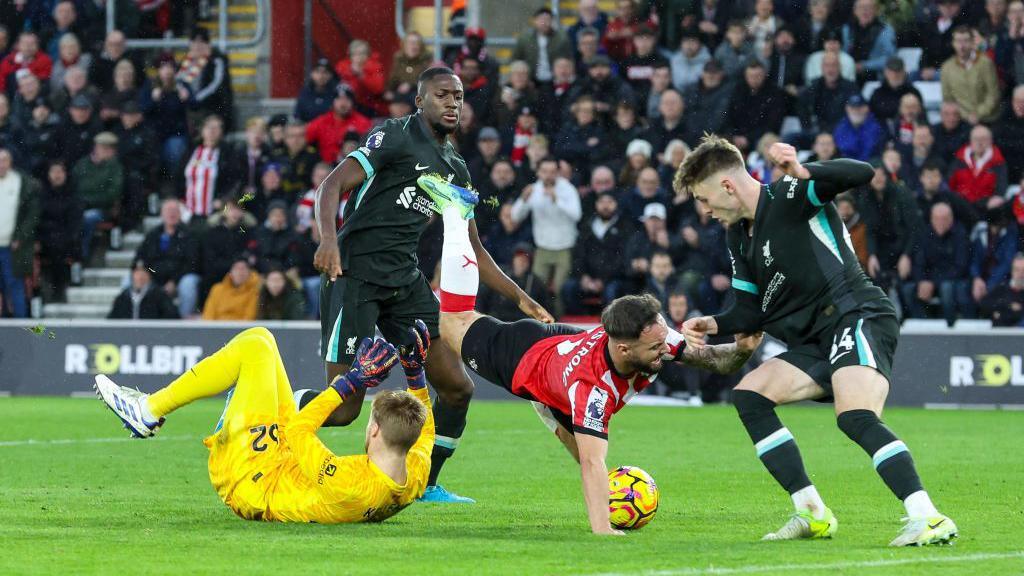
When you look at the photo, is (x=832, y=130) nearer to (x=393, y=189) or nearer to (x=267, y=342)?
(x=393, y=189)

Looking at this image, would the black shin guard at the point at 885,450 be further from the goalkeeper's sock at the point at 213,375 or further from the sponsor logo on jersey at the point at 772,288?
the goalkeeper's sock at the point at 213,375

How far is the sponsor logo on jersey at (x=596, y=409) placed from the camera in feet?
26.5

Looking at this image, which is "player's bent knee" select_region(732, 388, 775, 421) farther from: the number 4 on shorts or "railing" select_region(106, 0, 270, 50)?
"railing" select_region(106, 0, 270, 50)

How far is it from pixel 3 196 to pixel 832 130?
11.2 metres

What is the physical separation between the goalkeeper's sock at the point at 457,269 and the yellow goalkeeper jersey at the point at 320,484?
1270mm

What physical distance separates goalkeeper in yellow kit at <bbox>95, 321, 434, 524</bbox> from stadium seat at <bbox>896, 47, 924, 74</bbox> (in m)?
14.2

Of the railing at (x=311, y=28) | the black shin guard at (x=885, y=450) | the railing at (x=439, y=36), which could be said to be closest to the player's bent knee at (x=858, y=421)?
the black shin guard at (x=885, y=450)

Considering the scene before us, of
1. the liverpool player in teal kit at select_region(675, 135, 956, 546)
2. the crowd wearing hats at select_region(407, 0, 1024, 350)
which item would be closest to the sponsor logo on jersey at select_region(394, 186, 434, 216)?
the liverpool player in teal kit at select_region(675, 135, 956, 546)

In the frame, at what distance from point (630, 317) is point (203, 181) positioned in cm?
1499

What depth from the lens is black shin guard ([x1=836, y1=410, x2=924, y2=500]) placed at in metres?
7.47

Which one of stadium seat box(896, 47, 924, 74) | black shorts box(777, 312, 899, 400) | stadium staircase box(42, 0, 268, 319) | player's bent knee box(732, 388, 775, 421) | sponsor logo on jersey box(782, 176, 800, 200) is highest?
sponsor logo on jersey box(782, 176, 800, 200)

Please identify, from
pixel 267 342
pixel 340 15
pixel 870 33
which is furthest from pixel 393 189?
pixel 340 15

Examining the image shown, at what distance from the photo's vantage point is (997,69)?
19797 millimetres

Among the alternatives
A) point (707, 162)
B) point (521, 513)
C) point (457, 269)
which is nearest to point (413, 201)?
point (457, 269)
